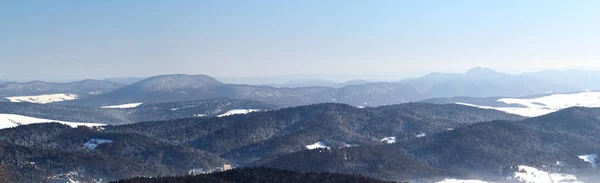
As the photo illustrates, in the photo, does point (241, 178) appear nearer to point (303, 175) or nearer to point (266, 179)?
point (266, 179)

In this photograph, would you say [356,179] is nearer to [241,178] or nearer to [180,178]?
[241,178]

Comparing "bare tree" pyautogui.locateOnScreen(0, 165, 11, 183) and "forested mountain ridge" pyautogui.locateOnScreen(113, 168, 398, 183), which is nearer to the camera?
"forested mountain ridge" pyautogui.locateOnScreen(113, 168, 398, 183)

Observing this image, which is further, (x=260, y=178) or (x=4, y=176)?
(x=4, y=176)

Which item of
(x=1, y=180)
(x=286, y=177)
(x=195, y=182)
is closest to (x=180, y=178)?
(x=195, y=182)

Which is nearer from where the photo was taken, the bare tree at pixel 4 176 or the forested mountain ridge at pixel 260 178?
the forested mountain ridge at pixel 260 178

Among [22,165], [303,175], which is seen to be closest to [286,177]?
[303,175]

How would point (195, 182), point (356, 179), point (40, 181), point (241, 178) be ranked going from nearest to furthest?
1. point (195, 182)
2. point (241, 178)
3. point (356, 179)
4. point (40, 181)

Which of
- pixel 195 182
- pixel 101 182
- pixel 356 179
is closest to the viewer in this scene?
pixel 195 182

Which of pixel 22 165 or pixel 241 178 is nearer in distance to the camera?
pixel 241 178

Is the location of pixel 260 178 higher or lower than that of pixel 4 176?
higher
